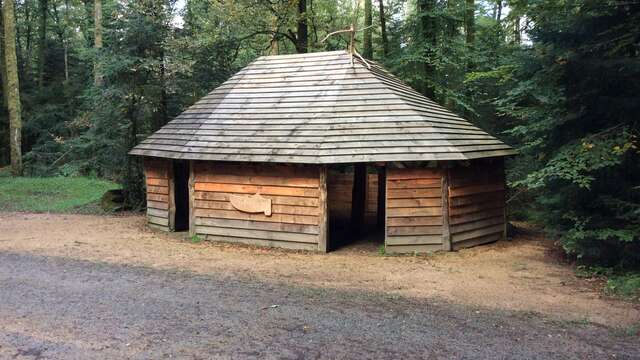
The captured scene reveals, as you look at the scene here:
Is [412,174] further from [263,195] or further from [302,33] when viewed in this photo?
[302,33]

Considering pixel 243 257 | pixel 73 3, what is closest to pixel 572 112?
pixel 243 257

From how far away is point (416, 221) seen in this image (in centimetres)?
955

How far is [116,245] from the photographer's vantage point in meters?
10.2

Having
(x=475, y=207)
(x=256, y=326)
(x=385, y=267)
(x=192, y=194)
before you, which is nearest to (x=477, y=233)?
(x=475, y=207)

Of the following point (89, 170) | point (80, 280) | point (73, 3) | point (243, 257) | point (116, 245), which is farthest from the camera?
point (73, 3)

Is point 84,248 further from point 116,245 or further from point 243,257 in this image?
point 243,257

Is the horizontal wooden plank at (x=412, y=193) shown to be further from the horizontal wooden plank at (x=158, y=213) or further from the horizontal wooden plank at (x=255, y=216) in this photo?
the horizontal wooden plank at (x=158, y=213)

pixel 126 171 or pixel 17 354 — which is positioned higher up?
pixel 126 171

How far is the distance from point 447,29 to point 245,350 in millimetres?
15401

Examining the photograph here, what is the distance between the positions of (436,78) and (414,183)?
27.6 ft

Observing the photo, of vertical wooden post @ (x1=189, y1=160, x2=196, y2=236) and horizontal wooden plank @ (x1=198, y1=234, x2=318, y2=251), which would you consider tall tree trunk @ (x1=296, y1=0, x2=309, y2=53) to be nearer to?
vertical wooden post @ (x1=189, y1=160, x2=196, y2=236)

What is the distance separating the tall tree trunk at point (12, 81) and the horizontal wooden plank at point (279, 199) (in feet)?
43.6

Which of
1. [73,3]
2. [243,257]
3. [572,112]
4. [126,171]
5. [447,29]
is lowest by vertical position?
[243,257]

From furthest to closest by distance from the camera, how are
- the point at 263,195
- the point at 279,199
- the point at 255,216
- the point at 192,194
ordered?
1. the point at 192,194
2. the point at 255,216
3. the point at 263,195
4. the point at 279,199
